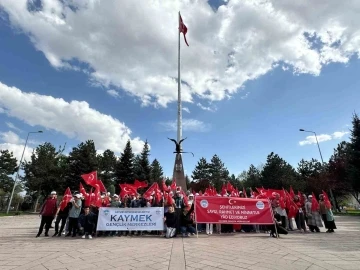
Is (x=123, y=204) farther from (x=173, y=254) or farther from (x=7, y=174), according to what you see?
(x=7, y=174)

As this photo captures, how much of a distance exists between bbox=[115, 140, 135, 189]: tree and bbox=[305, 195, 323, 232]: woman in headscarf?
36343 mm

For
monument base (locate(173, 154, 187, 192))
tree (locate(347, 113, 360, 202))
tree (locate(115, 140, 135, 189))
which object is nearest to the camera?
monument base (locate(173, 154, 187, 192))

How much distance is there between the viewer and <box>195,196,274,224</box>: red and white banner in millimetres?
9875

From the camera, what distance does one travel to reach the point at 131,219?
381 inches

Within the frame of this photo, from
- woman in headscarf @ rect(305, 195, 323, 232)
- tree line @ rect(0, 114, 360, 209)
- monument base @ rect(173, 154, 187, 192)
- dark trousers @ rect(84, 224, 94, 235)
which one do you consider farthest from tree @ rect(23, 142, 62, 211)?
woman in headscarf @ rect(305, 195, 323, 232)

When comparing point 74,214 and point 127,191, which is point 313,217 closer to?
point 127,191

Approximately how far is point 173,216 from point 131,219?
1.70 metres


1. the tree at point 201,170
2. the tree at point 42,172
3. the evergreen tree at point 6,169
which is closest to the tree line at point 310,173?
the tree at point 201,170

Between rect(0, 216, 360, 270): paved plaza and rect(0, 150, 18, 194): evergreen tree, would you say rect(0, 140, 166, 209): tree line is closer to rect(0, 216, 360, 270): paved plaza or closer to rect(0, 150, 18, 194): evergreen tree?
rect(0, 150, 18, 194): evergreen tree

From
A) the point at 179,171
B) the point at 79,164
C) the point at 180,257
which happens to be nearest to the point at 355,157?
the point at 179,171

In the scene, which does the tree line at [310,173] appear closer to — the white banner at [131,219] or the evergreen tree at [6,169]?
the white banner at [131,219]

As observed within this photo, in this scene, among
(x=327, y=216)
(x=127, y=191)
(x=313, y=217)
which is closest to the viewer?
(x=327, y=216)

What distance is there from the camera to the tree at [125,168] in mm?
44812

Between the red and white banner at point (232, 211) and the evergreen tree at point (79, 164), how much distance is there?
33166 millimetres
